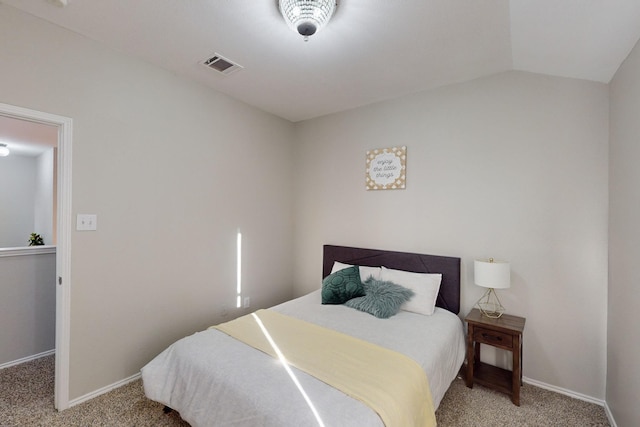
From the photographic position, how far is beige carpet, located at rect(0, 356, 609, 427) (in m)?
1.88

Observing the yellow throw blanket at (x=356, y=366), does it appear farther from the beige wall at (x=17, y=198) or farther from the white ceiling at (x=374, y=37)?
the beige wall at (x=17, y=198)

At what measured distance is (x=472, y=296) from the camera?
259 cm

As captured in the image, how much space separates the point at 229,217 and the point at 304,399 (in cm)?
212

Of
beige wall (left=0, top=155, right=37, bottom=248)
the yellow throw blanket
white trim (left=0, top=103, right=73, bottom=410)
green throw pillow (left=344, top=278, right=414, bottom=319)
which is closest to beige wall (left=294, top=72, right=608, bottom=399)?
green throw pillow (left=344, top=278, right=414, bottom=319)

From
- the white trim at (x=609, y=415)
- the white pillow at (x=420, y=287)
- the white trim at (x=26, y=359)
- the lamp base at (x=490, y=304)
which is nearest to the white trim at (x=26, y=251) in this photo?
the white trim at (x=26, y=359)

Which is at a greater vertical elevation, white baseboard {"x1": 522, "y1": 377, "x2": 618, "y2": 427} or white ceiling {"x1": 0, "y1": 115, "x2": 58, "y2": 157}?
white ceiling {"x1": 0, "y1": 115, "x2": 58, "y2": 157}

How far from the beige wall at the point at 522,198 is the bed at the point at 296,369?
1.45ft

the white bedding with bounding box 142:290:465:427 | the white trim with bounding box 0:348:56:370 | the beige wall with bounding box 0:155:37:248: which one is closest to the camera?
the white bedding with bounding box 142:290:465:427

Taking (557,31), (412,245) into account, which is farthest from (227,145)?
(557,31)

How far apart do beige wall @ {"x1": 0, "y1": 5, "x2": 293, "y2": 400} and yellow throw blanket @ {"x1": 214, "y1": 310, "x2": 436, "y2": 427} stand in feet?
2.93

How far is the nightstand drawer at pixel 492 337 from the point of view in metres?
2.13

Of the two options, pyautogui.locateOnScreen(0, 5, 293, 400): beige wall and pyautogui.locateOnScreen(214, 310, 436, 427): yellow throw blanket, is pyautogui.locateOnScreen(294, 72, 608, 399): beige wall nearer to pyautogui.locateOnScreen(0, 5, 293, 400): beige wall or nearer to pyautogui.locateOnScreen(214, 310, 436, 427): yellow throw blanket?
pyautogui.locateOnScreen(214, 310, 436, 427): yellow throw blanket

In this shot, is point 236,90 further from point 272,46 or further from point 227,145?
point 272,46

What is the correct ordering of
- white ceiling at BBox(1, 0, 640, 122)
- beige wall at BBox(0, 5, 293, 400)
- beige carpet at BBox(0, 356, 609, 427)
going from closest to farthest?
white ceiling at BBox(1, 0, 640, 122)
beige carpet at BBox(0, 356, 609, 427)
beige wall at BBox(0, 5, 293, 400)
